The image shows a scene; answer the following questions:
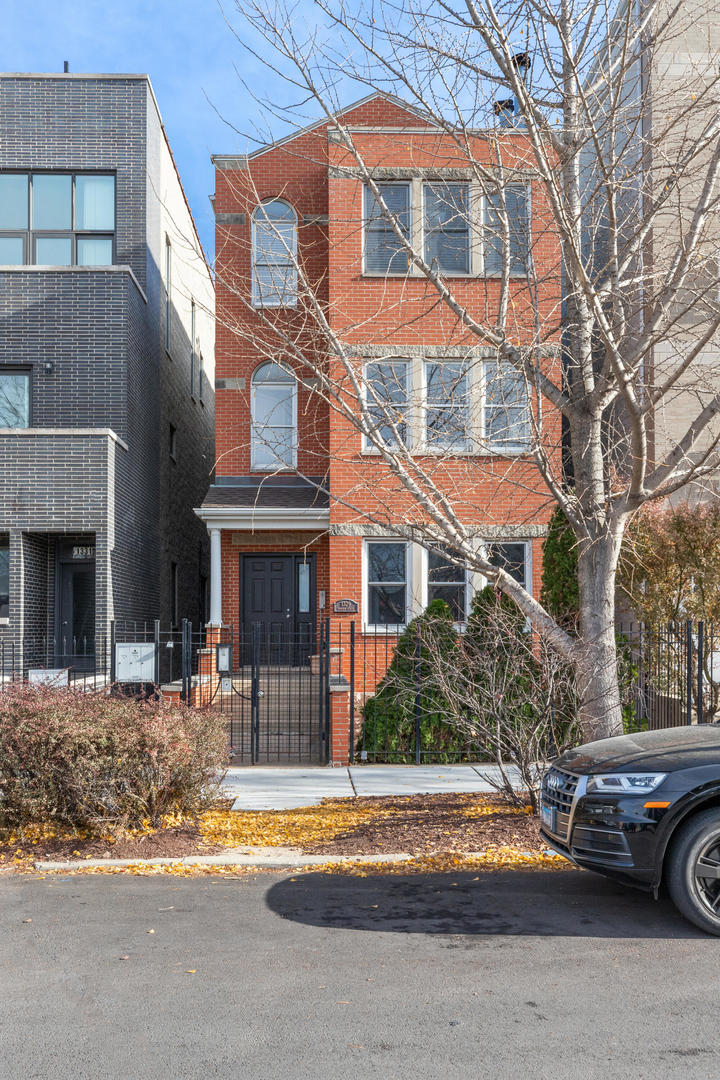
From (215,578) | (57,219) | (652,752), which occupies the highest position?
(57,219)

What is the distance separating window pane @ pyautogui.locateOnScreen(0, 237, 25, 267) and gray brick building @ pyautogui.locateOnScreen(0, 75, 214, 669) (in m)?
0.03

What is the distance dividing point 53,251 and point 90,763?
520 inches

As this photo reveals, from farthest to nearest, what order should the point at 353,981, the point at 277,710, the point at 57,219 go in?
1. the point at 57,219
2. the point at 277,710
3. the point at 353,981

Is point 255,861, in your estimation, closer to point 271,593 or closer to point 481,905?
point 481,905

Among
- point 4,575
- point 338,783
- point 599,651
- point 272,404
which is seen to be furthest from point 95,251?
point 599,651

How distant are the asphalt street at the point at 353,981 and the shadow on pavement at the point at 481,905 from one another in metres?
0.02

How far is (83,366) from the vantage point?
16094 millimetres

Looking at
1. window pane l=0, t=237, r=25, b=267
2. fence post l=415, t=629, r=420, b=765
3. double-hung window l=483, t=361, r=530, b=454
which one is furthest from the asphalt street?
window pane l=0, t=237, r=25, b=267

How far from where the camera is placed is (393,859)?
682cm

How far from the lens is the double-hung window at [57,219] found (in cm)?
1717

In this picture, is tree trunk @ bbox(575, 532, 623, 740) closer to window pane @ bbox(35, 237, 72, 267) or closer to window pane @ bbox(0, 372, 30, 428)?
window pane @ bbox(0, 372, 30, 428)

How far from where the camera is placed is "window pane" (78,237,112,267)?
17.5 m

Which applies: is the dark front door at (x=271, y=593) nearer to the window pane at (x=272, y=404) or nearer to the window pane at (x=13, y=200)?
the window pane at (x=272, y=404)

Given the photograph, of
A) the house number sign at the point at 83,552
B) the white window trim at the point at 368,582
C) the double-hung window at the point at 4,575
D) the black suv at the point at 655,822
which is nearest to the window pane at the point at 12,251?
the double-hung window at the point at 4,575
